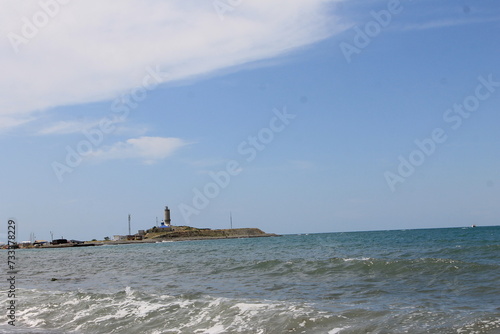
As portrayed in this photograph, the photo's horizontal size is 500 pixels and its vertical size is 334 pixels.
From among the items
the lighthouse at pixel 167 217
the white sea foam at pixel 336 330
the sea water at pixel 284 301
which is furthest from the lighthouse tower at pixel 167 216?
the white sea foam at pixel 336 330

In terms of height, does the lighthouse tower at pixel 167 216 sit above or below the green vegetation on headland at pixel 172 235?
above

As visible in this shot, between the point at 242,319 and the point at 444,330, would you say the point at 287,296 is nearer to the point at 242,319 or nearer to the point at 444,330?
the point at 242,319

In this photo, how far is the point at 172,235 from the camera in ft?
472

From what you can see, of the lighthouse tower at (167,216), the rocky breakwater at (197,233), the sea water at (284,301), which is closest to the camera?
the sea water at (284,301)

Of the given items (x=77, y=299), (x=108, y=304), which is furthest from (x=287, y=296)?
(x=77, y=299)

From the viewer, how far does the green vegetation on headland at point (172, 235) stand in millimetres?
133025

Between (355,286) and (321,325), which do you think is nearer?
(321,325)

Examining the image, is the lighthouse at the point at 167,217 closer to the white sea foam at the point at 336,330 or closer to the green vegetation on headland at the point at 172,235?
the green vegetation on headland at the point at 172,235

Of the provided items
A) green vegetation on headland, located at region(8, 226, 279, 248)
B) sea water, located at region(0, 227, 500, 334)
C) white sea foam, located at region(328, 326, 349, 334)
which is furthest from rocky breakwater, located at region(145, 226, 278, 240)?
white sea foam, located at region(328, 326, 349, 334)

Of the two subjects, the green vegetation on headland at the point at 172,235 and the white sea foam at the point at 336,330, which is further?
the green vegetation on headland at the point at 172,235

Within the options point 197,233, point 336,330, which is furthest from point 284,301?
point 197,233

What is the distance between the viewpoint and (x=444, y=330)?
10695 millimetres

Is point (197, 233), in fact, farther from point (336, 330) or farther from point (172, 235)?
point (336, 330)

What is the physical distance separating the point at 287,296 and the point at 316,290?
1.63m
